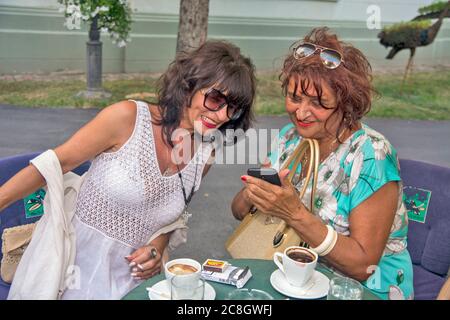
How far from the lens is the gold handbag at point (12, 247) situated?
2.04 m

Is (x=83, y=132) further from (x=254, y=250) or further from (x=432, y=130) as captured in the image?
(x=432, y=130)

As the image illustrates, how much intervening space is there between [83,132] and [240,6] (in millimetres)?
9098

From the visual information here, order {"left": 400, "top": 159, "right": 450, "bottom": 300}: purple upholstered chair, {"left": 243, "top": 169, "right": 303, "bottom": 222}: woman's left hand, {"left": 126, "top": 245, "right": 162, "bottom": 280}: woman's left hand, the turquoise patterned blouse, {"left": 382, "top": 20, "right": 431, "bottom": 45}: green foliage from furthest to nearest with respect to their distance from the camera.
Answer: {"left": 382, "top": 20, "right": 431, "bottom": 45}: green foliage → {"left": 400, "top": 159, "right": 450, "bottom": 300}: purple upholstered chair → {"left": 126, "top": 245, "right": 162, "bottom": 280}: woman's left hand → the turquoise patterned blouse → {"left": 243, "top": 169, "right": 303, "bottom": 222}: woman's left hand

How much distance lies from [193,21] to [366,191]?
5.19m

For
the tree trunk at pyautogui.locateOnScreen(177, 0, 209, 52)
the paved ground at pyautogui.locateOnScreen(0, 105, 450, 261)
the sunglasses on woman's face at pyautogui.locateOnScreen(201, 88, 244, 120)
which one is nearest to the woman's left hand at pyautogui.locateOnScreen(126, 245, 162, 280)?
the sunglasses on woman's face at pyautogui.locateOnScreen(201, 88, 244, 120)

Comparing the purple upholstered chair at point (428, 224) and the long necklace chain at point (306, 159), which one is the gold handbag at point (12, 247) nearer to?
the long necklace chain at point (306, 159)

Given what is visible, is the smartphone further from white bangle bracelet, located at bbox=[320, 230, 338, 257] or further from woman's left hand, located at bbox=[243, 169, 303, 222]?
white bangle bracelet, located at bbox=[320, 230, 338, 257]

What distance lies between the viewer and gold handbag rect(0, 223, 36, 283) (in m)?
2.04

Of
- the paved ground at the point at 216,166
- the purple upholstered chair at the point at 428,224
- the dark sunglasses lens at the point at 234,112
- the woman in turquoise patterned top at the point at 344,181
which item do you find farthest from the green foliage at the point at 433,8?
the dark sunglasses lens at the point at 234,112

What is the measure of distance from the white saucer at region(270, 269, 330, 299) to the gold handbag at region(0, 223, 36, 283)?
1.04 metres

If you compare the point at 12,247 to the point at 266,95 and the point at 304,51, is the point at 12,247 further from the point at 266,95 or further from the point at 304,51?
the point at 266,95

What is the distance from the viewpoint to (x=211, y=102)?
211cm

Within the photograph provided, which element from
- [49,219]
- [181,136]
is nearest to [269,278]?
[181,136]

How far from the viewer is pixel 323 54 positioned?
207 cm
